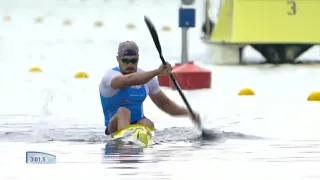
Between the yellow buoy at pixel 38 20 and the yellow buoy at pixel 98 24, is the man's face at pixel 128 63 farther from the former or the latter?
the yellow buoy at pixel 38 20

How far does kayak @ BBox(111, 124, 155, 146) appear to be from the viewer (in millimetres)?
8000

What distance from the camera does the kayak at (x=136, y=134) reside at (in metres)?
8.00

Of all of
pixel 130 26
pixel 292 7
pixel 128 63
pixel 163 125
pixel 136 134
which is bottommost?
pixel 163 125

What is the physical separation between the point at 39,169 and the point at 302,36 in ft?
34.7

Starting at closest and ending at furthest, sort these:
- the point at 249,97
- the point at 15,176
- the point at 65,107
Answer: the point at 15,176, the point at 65,107, the point at 249,97

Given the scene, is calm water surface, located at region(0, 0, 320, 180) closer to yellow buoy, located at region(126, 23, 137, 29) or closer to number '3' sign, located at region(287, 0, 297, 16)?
number '3' sign, located at region(287, 0, 297, 16)

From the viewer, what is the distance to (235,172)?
6.79 metres

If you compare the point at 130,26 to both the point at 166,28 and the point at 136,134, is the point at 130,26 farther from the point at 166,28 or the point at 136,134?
the point at 136,134

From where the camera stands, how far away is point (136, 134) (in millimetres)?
8023

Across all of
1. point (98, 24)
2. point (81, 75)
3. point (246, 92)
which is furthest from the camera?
point (98, 24)

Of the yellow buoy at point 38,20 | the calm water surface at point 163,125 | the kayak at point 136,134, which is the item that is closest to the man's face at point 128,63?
the kayak at point 136,134

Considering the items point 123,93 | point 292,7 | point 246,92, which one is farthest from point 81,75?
point 123,93

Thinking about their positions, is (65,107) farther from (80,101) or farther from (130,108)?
(130,108)

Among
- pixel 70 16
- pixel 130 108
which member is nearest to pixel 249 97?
pixel 130 108
